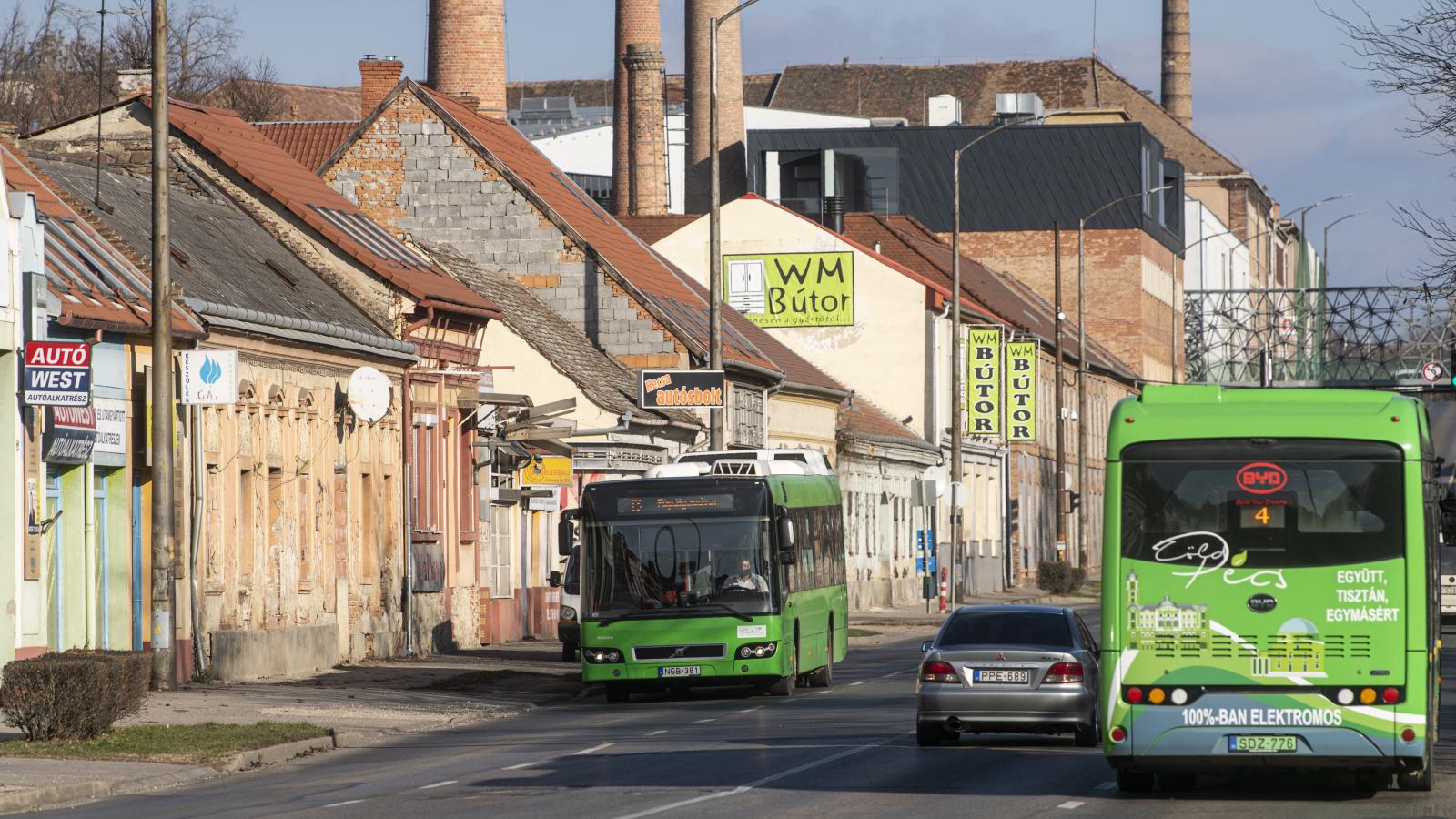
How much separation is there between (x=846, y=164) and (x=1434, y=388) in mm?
34803

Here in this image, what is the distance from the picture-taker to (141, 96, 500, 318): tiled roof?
120 ft

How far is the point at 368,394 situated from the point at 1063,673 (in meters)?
14.3

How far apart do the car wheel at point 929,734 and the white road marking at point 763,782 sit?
37 cm

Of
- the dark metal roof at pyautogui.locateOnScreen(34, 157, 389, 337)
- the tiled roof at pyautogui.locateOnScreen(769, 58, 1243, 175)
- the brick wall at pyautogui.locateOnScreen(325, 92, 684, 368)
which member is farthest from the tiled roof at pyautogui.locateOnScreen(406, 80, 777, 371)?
the tiled roof at pyautogui.locateOnScreen(769, 58, 1243, 175)

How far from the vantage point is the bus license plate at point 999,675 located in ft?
68.9

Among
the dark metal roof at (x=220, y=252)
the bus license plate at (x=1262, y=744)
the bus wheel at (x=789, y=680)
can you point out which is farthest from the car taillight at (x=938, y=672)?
the dark metal roof at (x=220, y=252)

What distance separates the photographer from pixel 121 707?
2094cm

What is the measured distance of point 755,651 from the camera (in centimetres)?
2789

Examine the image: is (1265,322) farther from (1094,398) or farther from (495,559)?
(495,559)

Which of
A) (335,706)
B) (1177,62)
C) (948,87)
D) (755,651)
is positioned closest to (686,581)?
(755,651)

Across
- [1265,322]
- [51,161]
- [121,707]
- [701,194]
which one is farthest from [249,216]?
[1265,322]

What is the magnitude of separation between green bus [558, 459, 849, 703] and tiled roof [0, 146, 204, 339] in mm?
5433

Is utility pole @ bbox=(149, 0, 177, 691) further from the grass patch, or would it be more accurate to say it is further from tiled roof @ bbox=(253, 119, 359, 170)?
tiled roof @ bbox=(253, 119, 359, 170)

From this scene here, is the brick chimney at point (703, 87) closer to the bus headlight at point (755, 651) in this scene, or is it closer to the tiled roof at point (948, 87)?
the tiled roof at point (948, 87)
